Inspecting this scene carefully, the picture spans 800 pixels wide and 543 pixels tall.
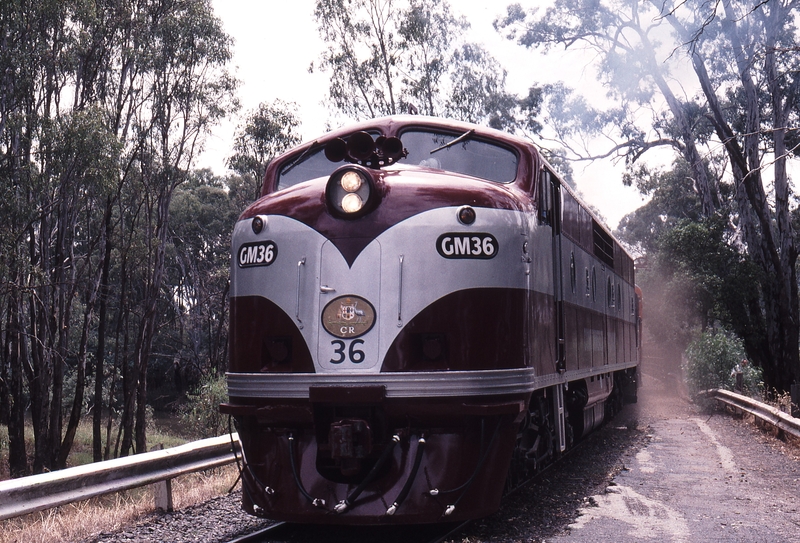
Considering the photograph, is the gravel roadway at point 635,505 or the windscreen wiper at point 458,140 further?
the windscreen wiper at point 458,140

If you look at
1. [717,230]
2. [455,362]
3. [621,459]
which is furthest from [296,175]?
[717,230]

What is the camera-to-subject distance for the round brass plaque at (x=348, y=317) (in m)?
6.07

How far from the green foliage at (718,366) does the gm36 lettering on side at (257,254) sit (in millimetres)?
21324

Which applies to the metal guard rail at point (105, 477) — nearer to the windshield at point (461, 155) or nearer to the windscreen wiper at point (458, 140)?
the windshield at point (461, 155)

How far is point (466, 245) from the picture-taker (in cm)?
617

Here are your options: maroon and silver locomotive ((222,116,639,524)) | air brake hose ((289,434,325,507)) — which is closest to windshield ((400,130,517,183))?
maroon and silver locomotive ((222,116,639,524))

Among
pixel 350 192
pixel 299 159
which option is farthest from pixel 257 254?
pixel 299 159

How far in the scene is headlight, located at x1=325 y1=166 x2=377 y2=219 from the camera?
6223 mm

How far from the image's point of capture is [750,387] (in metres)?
25.0

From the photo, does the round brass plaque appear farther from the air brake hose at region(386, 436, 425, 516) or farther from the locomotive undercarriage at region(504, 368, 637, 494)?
the locomotive undercarriage at region(504, 368, 637, 494)

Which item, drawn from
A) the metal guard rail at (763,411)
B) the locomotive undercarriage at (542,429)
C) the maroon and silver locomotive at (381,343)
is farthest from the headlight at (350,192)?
the metal guard rail at (763,411)

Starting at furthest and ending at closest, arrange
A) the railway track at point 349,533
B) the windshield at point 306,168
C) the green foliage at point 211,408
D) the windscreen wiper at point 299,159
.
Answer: the green foliage at point 211,408 → the windscreen wiper at point 299,159 → the windshield at point 306,168 → the railway track at point 349,533

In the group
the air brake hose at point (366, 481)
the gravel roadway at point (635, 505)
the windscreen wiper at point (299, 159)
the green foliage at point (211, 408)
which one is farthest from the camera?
the green foliage at point (211, 408)

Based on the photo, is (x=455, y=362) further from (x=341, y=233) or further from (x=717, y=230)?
(x=717, y=230)
